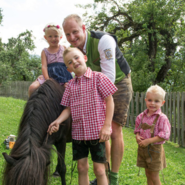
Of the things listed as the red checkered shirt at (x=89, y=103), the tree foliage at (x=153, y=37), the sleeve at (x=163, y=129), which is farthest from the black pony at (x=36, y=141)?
the tree foliage at (x=153, y=37)

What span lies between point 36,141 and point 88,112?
0.56 m

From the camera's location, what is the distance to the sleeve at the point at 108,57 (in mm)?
2441

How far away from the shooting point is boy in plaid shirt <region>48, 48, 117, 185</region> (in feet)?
7.18

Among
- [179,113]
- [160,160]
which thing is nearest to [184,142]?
[179,113]

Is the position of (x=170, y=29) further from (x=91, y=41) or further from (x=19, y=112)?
(x=91, y=41)

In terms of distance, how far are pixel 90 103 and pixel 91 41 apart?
79cm

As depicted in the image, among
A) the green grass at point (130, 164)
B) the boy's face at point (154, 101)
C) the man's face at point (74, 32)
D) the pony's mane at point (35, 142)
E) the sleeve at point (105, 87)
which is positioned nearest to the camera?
the pony's mane at point (35, 142)

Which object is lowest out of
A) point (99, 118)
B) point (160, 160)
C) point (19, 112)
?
point (19, 112)

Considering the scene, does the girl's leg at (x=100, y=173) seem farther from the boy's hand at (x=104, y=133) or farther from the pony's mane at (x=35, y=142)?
the pony's mane at (x=35, y=142)

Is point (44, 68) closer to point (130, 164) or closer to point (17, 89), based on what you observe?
point (130, 164)

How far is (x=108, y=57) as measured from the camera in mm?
2445

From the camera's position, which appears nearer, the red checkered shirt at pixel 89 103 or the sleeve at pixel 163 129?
the red checkered shirt at pixel 89 103

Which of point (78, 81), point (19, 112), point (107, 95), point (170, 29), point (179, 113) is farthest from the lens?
point (170, 29)

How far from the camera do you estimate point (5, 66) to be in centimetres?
1515
